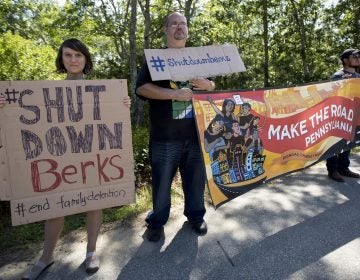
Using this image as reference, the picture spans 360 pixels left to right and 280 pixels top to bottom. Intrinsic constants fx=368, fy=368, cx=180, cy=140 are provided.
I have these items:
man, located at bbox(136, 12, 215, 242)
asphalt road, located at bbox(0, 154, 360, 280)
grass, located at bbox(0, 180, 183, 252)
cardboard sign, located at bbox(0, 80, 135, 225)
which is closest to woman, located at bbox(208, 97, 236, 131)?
man, located at bbox(136, 12, 215, 242)

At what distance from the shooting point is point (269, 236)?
343 cm

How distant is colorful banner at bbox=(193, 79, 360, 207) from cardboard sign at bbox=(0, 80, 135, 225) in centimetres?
75

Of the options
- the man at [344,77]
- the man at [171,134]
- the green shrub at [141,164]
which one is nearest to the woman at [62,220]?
the man at [171,134]

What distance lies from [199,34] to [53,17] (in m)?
8.09

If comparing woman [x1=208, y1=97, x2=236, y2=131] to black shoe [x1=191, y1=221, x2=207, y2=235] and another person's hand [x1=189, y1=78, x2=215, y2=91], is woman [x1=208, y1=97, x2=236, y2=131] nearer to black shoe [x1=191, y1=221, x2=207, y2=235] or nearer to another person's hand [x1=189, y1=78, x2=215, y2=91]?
another person's hand [x1=189, y1=78, x2=215, y2=91]

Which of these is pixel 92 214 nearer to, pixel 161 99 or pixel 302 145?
pixel 161 99

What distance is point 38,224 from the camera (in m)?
3.81

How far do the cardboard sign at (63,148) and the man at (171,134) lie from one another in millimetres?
351

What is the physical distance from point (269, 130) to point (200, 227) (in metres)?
1.22

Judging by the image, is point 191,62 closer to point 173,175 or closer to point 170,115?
point 170,115

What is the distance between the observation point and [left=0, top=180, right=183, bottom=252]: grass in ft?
11.2

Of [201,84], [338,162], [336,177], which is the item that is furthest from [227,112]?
[338,162]

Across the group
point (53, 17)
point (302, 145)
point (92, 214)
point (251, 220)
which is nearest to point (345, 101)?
point (302, 145)

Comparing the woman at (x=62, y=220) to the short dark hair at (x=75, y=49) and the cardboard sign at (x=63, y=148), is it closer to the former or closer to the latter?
the short dark hair at (x=75, y=49)
